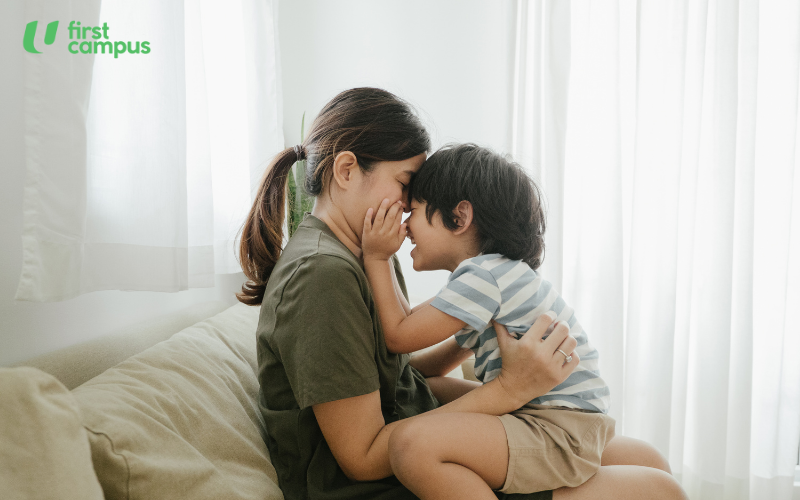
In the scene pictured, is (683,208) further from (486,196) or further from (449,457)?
(449,457)

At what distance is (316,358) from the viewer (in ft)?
2.61

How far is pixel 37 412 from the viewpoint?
51cm

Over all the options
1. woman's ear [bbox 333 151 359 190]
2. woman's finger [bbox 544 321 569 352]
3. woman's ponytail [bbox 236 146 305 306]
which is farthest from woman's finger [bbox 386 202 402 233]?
woman's finger [bbox 544 321 569 352]

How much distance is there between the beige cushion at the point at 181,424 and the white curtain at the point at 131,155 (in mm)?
181

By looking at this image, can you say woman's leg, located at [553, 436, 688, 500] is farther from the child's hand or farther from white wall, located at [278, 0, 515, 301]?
white wall, located at [278, 0, 515, 301]

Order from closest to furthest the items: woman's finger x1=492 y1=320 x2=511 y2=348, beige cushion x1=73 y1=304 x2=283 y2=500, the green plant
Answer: beige cushion x1=73 y1=304 x2=283 y2=500 < woman's finger x1=492 y1=320 x2=511 y2=348 < the green plant

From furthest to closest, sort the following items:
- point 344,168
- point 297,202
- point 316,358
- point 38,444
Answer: point 297,202 < point 344,168 < point 316,358 < point 38,444

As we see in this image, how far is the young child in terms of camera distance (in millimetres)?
912

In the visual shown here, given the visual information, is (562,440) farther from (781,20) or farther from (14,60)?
(781,20)

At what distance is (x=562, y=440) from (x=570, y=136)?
1619 millimetres

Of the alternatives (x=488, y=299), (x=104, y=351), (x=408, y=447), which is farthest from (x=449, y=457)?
(x=104, y=351)

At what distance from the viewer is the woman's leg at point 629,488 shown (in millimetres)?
918

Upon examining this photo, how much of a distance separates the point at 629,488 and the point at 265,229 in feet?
2.92

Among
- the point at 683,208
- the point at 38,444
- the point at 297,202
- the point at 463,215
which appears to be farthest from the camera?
the point at 683,208
